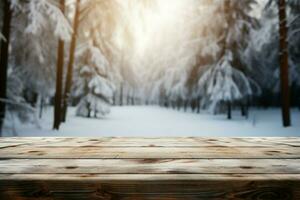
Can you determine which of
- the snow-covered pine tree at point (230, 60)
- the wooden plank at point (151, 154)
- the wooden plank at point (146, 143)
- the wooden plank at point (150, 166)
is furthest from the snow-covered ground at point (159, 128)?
the wooden plank at point (150, 166)

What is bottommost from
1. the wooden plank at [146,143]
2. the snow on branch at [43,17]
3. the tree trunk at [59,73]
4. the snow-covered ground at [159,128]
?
the snow-covered ground at [159,128]

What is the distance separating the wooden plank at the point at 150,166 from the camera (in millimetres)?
1269

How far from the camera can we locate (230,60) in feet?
49.8

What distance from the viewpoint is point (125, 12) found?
11.6m

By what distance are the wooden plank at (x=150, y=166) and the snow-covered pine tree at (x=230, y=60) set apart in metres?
13.5

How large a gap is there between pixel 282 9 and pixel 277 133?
19.0 feet

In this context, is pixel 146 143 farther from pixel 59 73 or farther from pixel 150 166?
pixel 59 73

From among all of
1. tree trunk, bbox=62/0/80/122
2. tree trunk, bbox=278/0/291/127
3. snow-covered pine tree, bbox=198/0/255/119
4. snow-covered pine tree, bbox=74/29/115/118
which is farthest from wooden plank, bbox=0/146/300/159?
snow-covered pine tree, bbox=74/29/115/118

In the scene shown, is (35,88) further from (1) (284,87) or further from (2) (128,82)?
(1) (284,87)

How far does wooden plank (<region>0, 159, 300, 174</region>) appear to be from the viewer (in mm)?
1269

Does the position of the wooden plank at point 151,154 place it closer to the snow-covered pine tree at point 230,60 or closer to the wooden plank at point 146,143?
the wooden plank at point 146,143

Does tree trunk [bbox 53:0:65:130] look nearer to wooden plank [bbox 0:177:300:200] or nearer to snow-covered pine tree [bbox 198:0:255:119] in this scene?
wooden plank [bbox 0:177:300:200]

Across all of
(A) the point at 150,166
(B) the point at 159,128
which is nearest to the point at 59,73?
(B) the point at 159,128

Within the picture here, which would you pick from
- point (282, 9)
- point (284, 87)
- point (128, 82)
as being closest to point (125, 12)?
point (282, 9)
